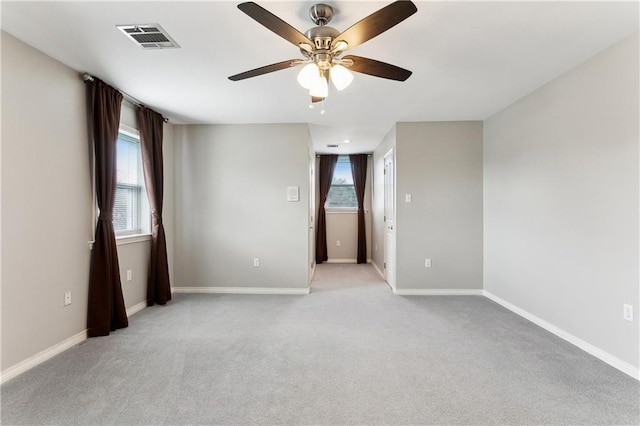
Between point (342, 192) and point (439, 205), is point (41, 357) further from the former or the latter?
point (342, 192)

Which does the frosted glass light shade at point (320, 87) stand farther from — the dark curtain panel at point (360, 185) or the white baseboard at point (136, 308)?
the dark curtain panel at point (360, 185)

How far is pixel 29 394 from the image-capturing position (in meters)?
1.94

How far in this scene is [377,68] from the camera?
1961 millimetres

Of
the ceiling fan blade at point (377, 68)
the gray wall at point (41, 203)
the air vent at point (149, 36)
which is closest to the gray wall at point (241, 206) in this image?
the gray wall at point (41, 203)

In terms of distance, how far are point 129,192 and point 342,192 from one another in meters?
4.45

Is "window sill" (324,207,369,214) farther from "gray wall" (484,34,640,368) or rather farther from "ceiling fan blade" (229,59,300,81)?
"ceiling fan blade" (229,59,300,81)

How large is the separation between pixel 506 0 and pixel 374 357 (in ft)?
8.45

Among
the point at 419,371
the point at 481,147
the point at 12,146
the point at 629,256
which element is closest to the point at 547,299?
the point at 629,256

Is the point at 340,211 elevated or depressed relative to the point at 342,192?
depressed

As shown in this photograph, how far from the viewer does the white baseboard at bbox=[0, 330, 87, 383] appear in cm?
212

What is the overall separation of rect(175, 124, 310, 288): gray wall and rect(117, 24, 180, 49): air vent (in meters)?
2.09

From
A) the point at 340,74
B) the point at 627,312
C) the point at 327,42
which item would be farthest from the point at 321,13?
the point at 627,312

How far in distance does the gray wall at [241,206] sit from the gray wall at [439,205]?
1.39 meters

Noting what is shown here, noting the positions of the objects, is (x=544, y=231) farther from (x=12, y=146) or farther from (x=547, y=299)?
(x=12, y=146)
